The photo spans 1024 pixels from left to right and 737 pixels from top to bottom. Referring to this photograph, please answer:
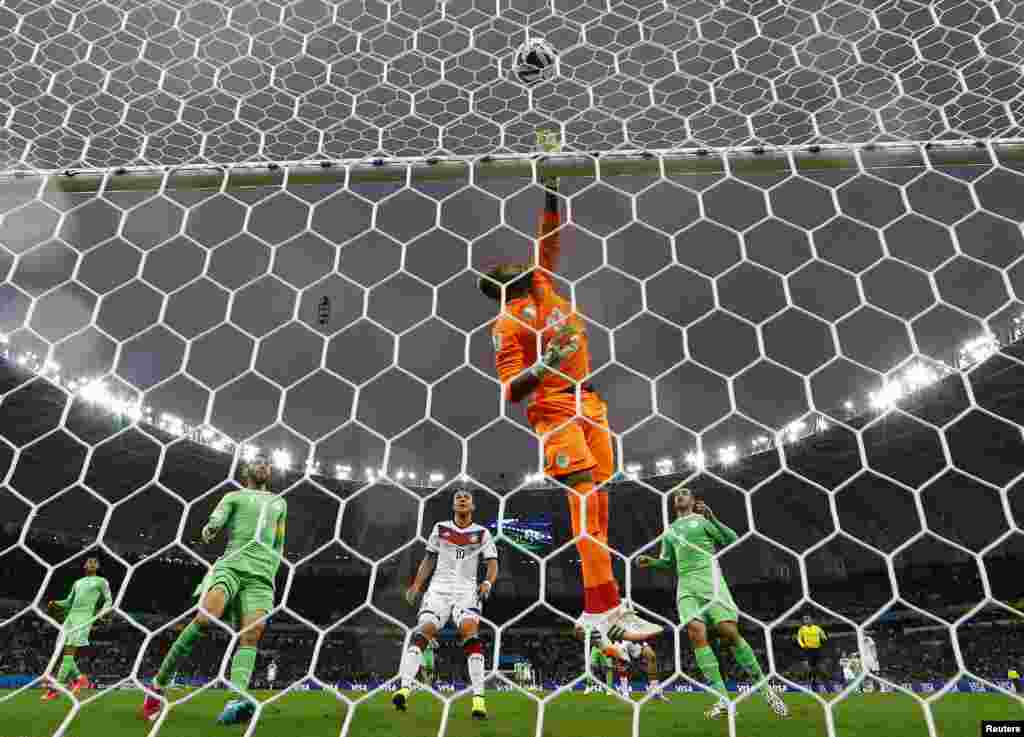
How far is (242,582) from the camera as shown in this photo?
2498 mm

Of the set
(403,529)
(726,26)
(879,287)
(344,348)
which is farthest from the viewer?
(403,529)

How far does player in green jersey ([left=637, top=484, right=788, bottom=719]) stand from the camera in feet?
8.91

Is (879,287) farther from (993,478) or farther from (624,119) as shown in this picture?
(993,478)

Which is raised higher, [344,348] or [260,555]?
[260,555]

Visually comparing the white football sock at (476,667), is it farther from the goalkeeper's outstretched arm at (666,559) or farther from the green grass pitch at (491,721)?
the goalkeeper's outstretched arm at (666,559)

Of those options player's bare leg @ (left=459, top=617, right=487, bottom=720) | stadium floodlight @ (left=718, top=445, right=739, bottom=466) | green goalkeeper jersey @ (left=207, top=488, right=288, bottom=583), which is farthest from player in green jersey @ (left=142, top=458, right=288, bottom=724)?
stadium floodlight @ (left=718, top=445, right=739, bottom=466)

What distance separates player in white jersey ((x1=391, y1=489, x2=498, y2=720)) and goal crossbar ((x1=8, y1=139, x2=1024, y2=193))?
1.48 meters

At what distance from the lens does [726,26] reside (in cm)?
249

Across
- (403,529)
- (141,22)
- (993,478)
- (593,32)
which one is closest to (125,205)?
(141,22)

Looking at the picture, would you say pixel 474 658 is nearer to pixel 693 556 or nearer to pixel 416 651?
pixel 416 651

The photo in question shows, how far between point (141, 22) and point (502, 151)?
1475mm

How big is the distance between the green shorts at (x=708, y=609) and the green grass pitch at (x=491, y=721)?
0.38 meters

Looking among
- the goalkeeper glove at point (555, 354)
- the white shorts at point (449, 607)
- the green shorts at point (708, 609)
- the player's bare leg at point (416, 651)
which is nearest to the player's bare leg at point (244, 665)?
the player's bare leg at point (416, 651)

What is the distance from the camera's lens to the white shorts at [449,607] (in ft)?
9.40
